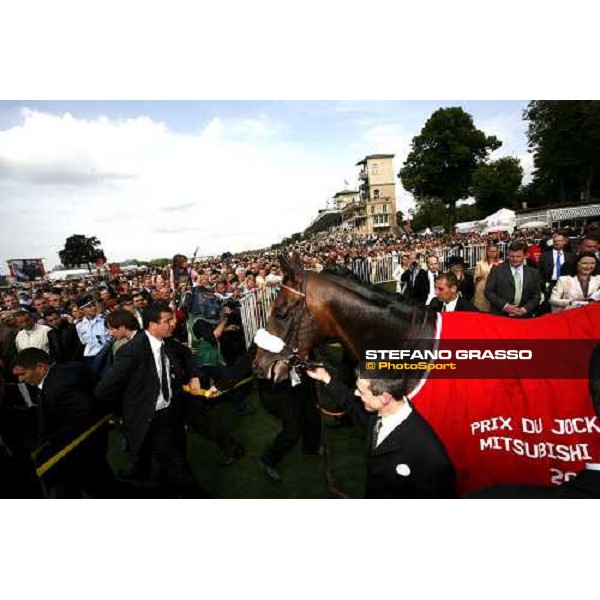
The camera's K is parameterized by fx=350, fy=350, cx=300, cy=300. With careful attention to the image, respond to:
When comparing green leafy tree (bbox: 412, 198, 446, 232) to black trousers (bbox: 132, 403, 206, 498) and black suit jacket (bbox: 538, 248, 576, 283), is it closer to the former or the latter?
black suit jacket (bbox: 538, 248, 576, 283)

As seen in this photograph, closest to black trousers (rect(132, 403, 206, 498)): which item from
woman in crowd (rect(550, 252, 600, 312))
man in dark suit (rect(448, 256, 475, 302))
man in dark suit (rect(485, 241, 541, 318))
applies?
man in dark suit (rect(485, 241, 541, 318))

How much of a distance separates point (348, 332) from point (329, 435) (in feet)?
7.72

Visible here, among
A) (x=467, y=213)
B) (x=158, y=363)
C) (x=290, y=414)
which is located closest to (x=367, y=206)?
(x=290, y=414)

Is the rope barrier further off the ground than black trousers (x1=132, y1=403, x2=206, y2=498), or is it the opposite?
the rope barrier

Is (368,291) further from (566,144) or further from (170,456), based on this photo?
(566,144)

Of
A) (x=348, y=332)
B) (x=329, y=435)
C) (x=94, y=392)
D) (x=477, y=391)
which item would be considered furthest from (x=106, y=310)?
(x=477, y=391)

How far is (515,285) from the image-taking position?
15.3ft

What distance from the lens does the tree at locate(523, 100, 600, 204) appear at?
5734mm

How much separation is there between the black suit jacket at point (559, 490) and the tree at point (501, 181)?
4535cm

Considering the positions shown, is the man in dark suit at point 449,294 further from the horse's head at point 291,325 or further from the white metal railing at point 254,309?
the white metal railing at point 254,309

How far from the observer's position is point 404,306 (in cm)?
274

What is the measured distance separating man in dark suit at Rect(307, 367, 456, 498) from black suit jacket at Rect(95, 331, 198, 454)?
2.00m

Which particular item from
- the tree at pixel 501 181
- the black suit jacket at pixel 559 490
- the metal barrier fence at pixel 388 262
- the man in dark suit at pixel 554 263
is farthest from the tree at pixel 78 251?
the tree at pixel 501 181

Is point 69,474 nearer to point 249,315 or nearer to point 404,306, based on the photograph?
point 404,306
